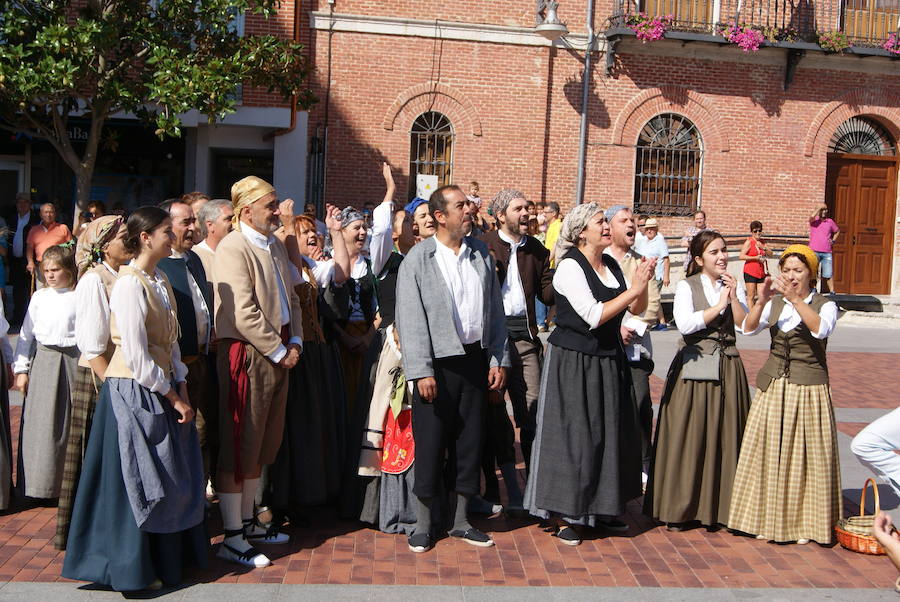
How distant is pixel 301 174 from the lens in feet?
59.2

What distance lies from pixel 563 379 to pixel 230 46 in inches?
Result: 411

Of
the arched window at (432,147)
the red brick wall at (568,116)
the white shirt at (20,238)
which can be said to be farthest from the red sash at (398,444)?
the arched window at (432,147)

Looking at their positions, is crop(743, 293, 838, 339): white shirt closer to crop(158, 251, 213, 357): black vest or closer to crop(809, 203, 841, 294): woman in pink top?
crop(158, 251, 213, 357): black vest

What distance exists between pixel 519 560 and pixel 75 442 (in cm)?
250

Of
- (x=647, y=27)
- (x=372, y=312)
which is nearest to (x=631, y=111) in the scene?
(x=647, y=27)

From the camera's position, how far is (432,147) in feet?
61.2

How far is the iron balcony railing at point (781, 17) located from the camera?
18.9m

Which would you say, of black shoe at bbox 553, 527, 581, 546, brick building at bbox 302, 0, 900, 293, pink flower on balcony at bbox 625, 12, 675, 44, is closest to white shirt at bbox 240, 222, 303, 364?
black shoe at bbox 553, 527, 581, 546

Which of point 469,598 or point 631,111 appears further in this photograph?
point 631,111

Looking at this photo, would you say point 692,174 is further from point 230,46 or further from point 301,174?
point 230,46

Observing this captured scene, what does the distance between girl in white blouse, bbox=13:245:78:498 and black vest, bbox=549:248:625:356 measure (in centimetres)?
304

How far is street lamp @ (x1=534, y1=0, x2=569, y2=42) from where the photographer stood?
1781 cm

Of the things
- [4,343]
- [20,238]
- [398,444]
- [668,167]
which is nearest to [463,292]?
[398,444]

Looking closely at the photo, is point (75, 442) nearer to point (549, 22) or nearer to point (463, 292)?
point (463, 292)
